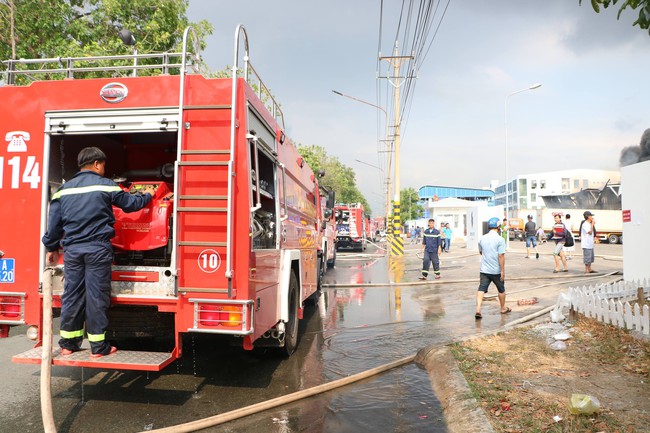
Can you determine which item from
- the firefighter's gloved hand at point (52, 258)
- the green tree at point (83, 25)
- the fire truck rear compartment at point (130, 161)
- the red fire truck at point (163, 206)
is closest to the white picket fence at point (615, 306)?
the red fire truck at point (163, 206)

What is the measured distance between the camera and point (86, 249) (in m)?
3.77

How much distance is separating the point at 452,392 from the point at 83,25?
44.2 feet

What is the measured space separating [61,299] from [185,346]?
2273mm

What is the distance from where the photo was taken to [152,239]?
4.09 m

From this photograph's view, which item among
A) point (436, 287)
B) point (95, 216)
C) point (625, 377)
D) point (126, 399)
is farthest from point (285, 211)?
point (436, 287)

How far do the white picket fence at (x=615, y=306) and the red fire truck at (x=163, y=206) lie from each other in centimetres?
405

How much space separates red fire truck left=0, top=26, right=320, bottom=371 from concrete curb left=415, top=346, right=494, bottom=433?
1.78 metres

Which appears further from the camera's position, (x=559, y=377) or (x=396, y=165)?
(x=396, y=165)

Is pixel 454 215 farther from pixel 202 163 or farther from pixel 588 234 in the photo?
pixel 202 163

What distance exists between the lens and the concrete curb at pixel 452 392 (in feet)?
11.1

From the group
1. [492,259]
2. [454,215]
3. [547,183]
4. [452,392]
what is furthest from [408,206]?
[452,392]

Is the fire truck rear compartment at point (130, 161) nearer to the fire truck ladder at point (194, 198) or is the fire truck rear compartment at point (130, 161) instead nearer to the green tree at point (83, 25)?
the fire truck ladder at point (194, 198)

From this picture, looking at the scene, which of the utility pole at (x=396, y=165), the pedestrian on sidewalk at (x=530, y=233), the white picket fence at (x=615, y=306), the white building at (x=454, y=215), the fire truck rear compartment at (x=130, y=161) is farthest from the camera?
the white building at (x=454, y=215)

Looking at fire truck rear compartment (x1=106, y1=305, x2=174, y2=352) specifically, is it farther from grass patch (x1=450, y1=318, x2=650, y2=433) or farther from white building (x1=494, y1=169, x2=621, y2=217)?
white building (x1=494, y1=169, x2=621, y2=217)
